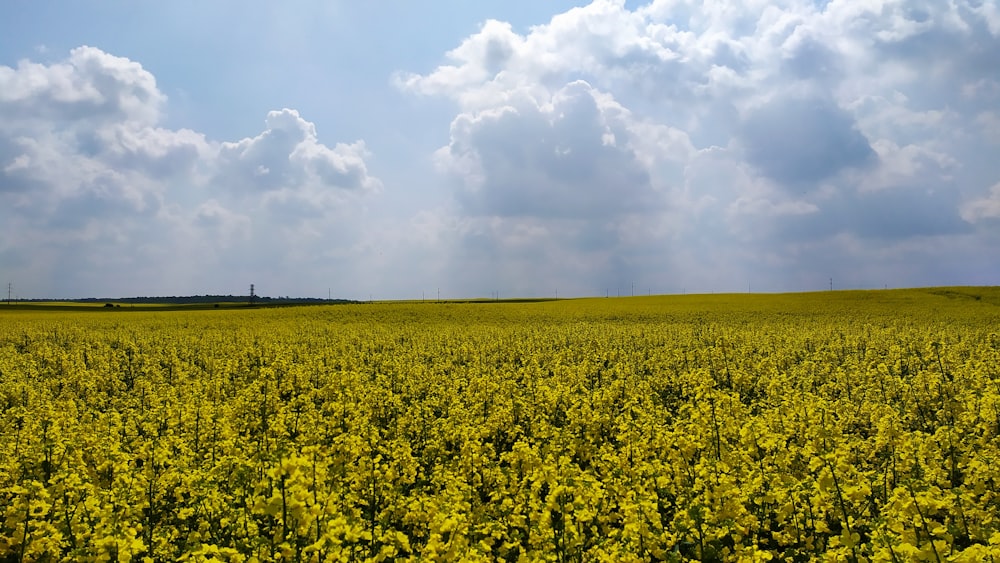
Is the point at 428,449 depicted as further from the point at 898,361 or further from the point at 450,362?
the point at 898,361

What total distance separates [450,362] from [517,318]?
3175 centimetres

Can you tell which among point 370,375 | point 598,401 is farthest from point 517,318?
point 598,401

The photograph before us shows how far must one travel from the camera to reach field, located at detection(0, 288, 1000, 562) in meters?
6.11

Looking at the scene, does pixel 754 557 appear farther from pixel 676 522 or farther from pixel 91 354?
pixel 91 354

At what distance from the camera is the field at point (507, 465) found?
6109 millimetres

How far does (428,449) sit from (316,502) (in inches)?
205

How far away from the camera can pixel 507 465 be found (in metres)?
10.5

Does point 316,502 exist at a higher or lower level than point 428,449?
higher

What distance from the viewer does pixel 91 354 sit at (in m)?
26.2

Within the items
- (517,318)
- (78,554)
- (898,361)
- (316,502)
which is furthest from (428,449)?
(517,318)

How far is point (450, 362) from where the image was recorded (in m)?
24.2

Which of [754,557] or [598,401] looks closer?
[754,557]

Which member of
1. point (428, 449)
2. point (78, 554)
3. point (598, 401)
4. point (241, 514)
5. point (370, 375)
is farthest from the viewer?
point (370, 375)

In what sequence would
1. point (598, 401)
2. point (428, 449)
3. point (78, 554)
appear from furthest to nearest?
point (598, 401) < point (428, 449) < point (78, 554)
